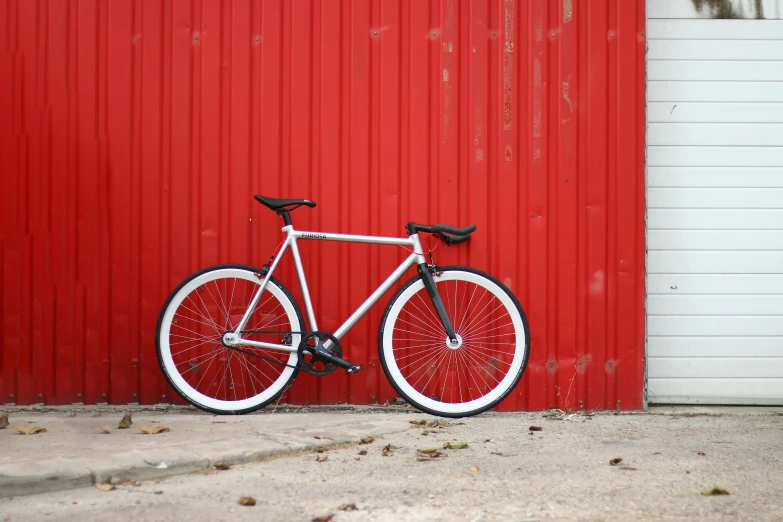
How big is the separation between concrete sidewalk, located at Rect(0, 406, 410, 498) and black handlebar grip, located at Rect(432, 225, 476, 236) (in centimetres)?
114

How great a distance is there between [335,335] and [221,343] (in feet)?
2.45

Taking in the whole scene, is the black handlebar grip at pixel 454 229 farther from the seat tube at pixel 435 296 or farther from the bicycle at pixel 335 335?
the seat tube at pixel 435 296

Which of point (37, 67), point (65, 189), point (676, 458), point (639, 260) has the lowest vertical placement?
point (676, 458)

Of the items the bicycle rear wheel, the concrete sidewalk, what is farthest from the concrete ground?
the bicycle rear wheel

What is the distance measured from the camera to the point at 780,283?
233 inches

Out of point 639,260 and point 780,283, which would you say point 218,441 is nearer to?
point 639,260

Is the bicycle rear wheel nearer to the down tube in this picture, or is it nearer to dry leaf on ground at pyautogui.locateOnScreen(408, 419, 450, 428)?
the down tube

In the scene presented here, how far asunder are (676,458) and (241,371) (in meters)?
2.71

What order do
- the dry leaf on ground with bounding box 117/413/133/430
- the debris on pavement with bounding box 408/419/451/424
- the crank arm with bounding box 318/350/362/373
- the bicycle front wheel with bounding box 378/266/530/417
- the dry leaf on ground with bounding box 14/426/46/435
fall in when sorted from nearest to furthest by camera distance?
the dry leaf on ground with bounding box 14/426/46/435, the dry leaf on ground with bounding box 117/413/133/430, the debris on pavement with bounding box 408/419/451/424, the crank arm with bounding box 318/350/362/373, the bicycle front wheel with bounding box 378/266/530/417

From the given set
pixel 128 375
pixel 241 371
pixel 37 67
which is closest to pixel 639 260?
pixel 241 371

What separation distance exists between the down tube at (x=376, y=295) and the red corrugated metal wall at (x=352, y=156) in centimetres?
25

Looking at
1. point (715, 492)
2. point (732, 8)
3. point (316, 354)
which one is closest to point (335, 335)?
point (316, 354)

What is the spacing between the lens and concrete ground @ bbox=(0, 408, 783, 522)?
345 centimetres

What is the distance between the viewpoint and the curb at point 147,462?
3.72 m
